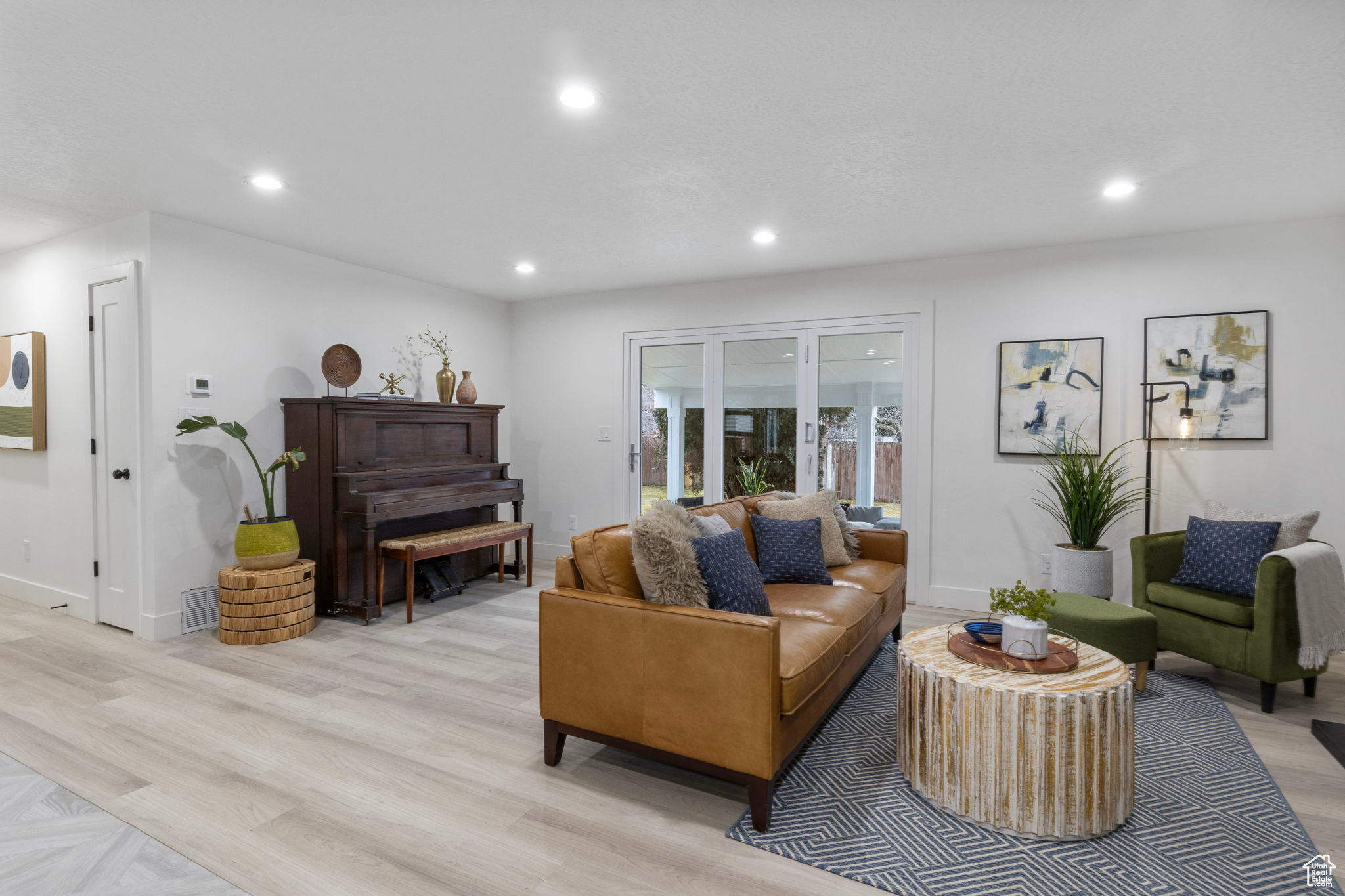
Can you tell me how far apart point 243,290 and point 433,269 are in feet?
4.39

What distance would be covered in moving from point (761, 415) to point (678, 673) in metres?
3.46

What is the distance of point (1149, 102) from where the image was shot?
2.46 metres

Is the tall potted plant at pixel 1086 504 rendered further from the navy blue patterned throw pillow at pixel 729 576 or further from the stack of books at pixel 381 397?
the stack of books at pixel 381 397

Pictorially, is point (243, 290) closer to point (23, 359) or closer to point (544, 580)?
point (23, 359)

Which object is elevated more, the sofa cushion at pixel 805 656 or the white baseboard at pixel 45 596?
the sofa cushion at pixel 805 656

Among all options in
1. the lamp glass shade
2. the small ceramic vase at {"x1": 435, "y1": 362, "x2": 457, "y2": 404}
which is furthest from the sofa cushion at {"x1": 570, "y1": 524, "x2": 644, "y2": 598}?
the lamp glass shade

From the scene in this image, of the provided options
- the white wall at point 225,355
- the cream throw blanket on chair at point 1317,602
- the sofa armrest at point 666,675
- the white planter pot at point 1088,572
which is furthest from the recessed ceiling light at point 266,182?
the cream throw blanket on chair at point 1317,602

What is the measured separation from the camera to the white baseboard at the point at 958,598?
4633mm

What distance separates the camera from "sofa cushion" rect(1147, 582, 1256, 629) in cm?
302

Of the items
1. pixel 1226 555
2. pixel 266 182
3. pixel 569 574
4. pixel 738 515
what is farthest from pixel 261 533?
pixel 1226 555

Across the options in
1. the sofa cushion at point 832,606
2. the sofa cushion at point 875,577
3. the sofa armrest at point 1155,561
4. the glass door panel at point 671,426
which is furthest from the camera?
the glass door panel at point 671,426

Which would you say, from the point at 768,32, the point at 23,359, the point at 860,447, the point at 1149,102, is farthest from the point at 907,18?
the point at 23,359

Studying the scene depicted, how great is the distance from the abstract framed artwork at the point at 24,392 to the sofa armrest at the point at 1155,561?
676 centimetres

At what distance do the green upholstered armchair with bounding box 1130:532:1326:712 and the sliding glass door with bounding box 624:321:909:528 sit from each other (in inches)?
64.0
